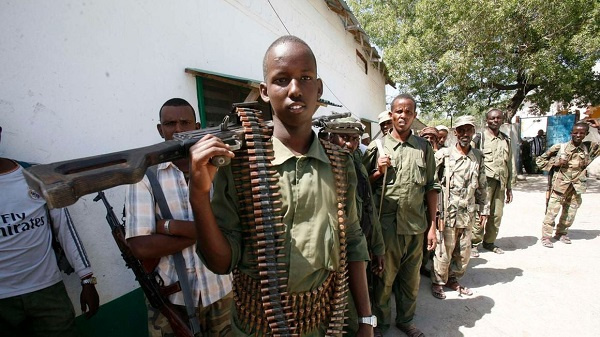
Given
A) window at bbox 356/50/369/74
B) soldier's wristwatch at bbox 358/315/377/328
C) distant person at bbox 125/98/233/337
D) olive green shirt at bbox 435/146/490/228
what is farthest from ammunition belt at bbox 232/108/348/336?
window at bbox 356/50/369/74

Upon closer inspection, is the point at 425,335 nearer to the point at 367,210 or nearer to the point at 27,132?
the point at 367,210

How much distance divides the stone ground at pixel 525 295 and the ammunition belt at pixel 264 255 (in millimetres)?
2447

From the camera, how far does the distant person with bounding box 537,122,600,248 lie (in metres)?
5.52

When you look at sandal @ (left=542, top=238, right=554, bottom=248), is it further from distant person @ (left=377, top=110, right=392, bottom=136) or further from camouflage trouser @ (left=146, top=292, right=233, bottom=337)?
camouflage trouser @ (left=146, top=292, right=233, bottom=337)

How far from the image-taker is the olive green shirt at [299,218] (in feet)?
4.21

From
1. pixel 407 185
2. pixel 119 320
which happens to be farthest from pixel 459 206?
pixel 119 320

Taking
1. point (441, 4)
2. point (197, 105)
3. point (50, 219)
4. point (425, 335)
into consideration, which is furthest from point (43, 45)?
point (441, 4)

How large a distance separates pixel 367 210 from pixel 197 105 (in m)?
2.50

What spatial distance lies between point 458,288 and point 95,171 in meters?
4.55

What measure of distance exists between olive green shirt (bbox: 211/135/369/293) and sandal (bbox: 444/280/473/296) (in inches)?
139

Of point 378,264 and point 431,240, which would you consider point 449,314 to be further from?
point 378,264

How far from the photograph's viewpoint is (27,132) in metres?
2.20

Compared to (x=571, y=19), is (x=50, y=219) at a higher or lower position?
lower

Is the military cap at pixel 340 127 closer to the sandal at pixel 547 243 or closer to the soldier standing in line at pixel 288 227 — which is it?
the soldier standing in line at pixel 288 227
